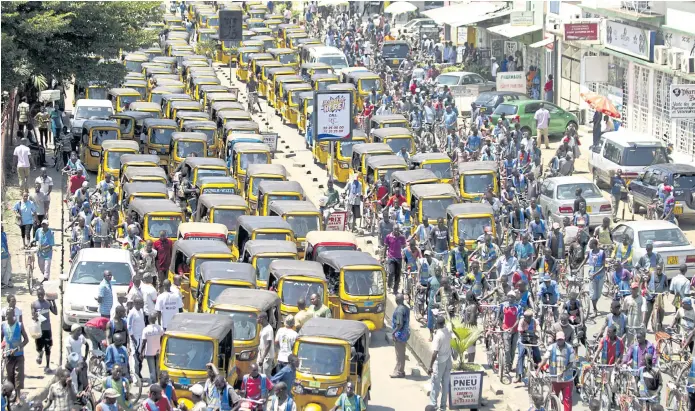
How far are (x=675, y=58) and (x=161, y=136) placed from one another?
14034 mm

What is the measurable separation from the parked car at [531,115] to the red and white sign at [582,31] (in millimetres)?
2672

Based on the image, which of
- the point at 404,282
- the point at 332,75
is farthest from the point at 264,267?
the point at 332,75

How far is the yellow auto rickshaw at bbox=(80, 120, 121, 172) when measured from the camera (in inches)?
1597

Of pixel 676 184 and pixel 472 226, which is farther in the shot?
pixel 676 184

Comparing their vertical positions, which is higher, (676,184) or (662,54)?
(662,54)

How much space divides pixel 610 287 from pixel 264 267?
274 inches

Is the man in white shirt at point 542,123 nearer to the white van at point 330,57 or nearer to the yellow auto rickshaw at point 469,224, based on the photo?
the white van at point 330,57

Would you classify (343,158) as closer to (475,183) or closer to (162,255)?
(475,183)

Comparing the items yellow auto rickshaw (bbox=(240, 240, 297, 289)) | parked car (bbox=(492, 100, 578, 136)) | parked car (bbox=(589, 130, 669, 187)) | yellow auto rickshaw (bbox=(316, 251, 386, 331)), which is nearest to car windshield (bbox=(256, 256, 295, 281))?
yellow auto rickshaw (bbox=(240, 240, 297, 289))

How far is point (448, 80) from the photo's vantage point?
5547cm

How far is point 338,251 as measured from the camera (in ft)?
92.4

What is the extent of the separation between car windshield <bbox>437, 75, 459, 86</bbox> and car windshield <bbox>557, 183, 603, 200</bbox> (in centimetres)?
2037

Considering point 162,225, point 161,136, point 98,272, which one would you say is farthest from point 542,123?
point 98,272

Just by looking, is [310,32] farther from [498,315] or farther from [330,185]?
[498,315]
